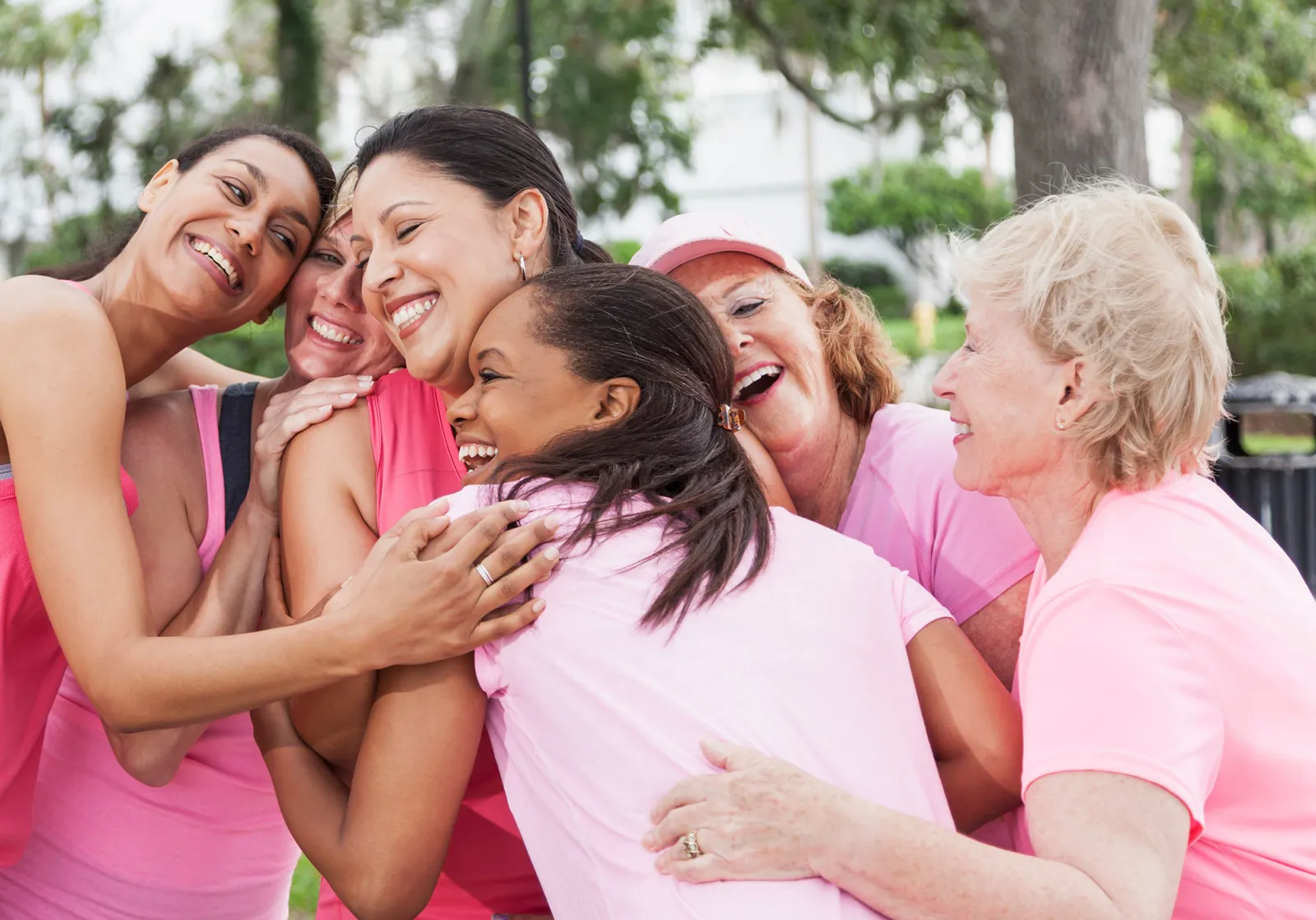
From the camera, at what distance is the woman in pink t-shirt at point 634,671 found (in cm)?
209

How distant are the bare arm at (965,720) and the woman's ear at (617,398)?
2.37ft

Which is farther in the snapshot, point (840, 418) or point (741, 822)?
point (840, 418)

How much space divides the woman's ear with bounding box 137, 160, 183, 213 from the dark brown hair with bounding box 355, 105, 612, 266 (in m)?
0.52

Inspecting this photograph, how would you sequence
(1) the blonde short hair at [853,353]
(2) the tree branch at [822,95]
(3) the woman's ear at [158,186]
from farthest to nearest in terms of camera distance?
1. (2) the tree branch at [822,95]
2. (1) the blonde short hair at [853,353]
3. (3) the woman's ear at [158,186]

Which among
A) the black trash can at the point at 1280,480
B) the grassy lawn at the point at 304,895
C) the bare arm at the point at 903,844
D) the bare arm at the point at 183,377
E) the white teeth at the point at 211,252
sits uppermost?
the white teeth at the point at 211,252

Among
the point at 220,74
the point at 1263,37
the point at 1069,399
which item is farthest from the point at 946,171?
the point at 1069,399

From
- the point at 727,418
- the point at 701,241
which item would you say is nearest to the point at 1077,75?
the point at 701,241

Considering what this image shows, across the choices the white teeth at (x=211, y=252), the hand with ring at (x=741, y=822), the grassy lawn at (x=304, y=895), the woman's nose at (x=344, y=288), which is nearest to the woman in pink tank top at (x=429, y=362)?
the woman's nose at (x=344, y=288)

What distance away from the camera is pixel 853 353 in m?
3.62

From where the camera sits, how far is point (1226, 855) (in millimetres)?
2238

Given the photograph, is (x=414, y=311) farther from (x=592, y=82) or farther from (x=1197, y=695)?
(x=592, y=82)

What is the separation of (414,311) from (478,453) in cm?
48

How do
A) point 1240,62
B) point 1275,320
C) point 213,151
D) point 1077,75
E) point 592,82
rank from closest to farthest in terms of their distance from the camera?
point 213,151, point 1077,75, point 1240,62, point 1275,320, point 592,82

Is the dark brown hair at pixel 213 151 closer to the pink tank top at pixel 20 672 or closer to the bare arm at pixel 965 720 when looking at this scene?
the pink tank top at pixel 20 672
